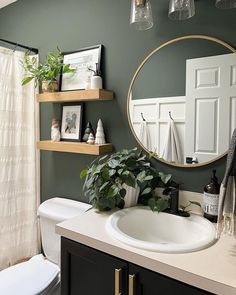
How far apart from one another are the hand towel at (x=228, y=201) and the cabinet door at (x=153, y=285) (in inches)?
10.5

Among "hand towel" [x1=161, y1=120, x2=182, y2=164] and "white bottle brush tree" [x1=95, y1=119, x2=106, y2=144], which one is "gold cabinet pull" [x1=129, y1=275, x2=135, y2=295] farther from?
"white bottle brush tree" [x1=95, y1=119, x2=106, y2=144]

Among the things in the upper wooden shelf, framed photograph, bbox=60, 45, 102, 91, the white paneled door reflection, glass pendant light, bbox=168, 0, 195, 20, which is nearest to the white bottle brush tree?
the upper wooden shelf

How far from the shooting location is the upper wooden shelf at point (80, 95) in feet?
5.30

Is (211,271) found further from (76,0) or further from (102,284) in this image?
(76,0)

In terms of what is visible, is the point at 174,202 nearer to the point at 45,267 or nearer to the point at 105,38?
the point at 45,267

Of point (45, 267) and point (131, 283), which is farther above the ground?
point (131, 283)

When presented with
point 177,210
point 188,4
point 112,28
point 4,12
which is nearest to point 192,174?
point 177,210

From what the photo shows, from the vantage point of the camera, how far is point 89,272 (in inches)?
44.9

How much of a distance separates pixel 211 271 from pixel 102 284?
496mm

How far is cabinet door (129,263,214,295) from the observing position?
0.87m

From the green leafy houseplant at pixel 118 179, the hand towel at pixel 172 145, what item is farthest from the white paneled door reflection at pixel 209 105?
the green leafy houseplant at pixel 118 179

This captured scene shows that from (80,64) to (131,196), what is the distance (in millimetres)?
1046

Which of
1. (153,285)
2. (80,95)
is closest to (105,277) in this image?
(153,285)

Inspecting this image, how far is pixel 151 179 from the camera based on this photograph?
144cm
